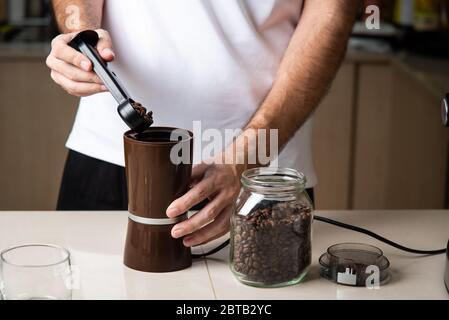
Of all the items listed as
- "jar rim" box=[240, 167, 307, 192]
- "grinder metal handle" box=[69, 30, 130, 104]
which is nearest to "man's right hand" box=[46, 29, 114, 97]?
"grinder metal handle" box=[69, 30, 130, 104]

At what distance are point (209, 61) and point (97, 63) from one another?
32 centimetres

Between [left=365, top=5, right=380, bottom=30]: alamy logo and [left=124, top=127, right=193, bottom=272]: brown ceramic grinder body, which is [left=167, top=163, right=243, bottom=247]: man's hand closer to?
[left=124, top=127, right=193, bottom=272]: brown ceramic grinder body

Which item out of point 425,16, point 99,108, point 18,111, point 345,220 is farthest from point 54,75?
point 425,16

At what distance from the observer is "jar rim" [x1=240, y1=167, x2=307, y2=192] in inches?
40.2

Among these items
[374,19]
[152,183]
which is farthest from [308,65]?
[152,183]

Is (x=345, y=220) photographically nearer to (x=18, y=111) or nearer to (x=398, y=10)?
(x=18, y=111)

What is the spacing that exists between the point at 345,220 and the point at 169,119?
13.1 inches

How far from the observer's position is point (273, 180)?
106 cm

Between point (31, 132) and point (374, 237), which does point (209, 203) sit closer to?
point (374, 237)

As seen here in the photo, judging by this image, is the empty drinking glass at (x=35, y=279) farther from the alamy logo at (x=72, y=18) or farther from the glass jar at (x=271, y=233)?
the alamy logo at (x=72, y=18)

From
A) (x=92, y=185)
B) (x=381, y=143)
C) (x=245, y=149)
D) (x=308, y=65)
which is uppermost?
(x=308, y=65)

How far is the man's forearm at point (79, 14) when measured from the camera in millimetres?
1373

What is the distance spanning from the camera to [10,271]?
93 cm

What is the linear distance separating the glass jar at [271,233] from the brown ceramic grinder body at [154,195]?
3.0 inches
